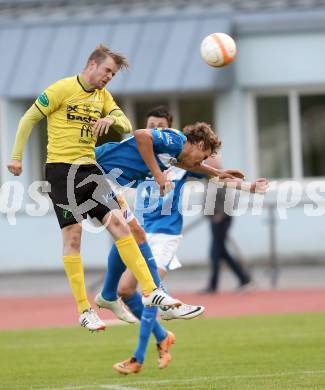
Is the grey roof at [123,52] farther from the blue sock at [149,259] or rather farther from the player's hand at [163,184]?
the player's hand at [163,184]

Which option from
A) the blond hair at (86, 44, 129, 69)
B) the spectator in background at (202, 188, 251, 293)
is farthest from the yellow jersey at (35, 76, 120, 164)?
the spectator in background at (202, 188, 251, 293)

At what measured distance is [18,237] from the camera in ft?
88.7

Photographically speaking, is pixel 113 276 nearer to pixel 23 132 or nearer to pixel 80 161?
pixel 80 161

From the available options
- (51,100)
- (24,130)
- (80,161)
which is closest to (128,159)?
(80,161)

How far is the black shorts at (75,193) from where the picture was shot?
11.1m

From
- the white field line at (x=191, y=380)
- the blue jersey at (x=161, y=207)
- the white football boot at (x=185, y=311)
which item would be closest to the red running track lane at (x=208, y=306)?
the blue jersey at (x=161, y=207)

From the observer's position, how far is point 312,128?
2683 centimetres

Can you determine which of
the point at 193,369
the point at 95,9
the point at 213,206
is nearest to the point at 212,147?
the point at 193,369

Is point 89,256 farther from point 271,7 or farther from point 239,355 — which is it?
point 239,355

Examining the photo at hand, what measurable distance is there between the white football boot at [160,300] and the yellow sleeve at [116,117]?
152cm

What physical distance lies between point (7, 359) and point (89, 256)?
1266cm

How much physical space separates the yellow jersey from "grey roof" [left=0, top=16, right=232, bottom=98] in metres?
14.4

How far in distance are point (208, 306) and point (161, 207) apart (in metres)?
7.13

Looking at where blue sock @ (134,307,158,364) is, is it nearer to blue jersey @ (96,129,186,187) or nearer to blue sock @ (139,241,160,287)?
blue sock @ (139,241,160,287)
